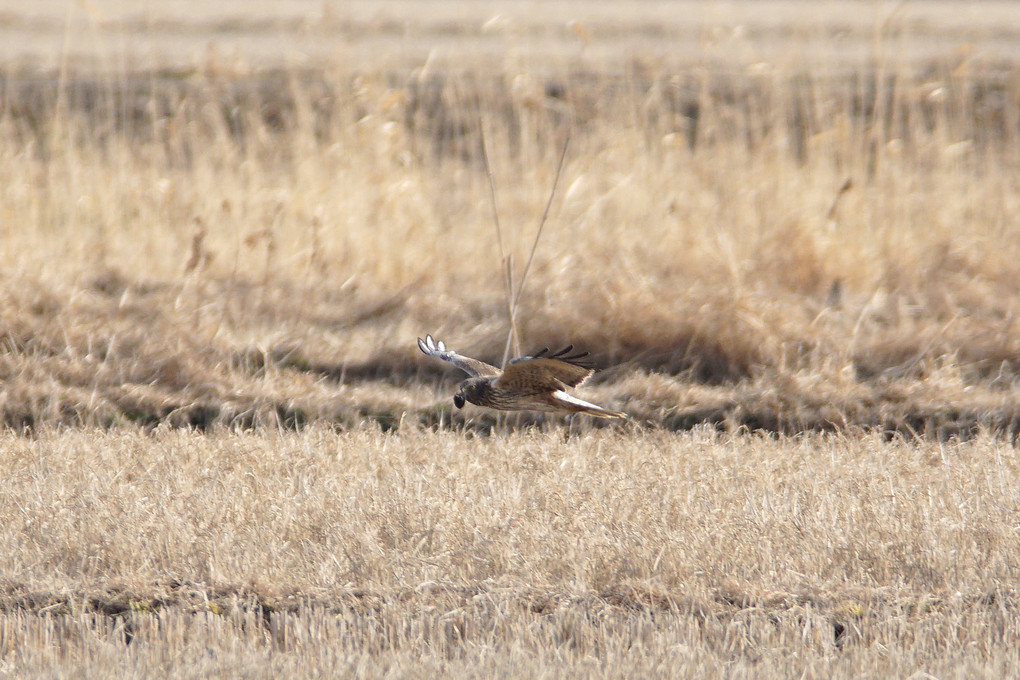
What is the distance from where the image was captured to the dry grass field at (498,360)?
3.57m

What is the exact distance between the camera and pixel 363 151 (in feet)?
28.4

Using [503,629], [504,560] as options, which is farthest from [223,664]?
[504,560]

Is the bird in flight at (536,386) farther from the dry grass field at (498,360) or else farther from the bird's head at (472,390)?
the dry grass field at (498,360)

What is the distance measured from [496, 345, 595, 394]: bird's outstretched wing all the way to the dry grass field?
619 millimetres

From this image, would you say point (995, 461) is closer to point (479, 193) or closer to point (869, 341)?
point (869, 341)

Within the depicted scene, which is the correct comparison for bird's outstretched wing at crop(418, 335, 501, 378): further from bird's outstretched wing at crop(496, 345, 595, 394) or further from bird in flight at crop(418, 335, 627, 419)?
bird's outstretched wing at crop(496, 345, 595, 394)

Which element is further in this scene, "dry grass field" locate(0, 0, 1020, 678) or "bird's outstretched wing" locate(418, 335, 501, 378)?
"bird's outstretched wing" locate(418, 335, 501, 378)

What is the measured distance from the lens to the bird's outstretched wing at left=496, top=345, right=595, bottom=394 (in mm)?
3604

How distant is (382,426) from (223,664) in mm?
2916

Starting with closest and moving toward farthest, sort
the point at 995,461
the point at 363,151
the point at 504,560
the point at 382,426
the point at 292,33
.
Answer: the point at 504,560, the point at 995,461, the point at 382,426, the point at 363,151, the point at 292,33

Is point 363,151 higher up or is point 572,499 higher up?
point 363,151

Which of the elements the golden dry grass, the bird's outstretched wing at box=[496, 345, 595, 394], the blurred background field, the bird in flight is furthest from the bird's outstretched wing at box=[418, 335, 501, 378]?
the blurred background field

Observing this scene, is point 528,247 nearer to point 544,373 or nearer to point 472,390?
point 472,390

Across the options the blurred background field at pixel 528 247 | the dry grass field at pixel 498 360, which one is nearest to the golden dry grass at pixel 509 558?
the dry grass field at pixel 498 360
